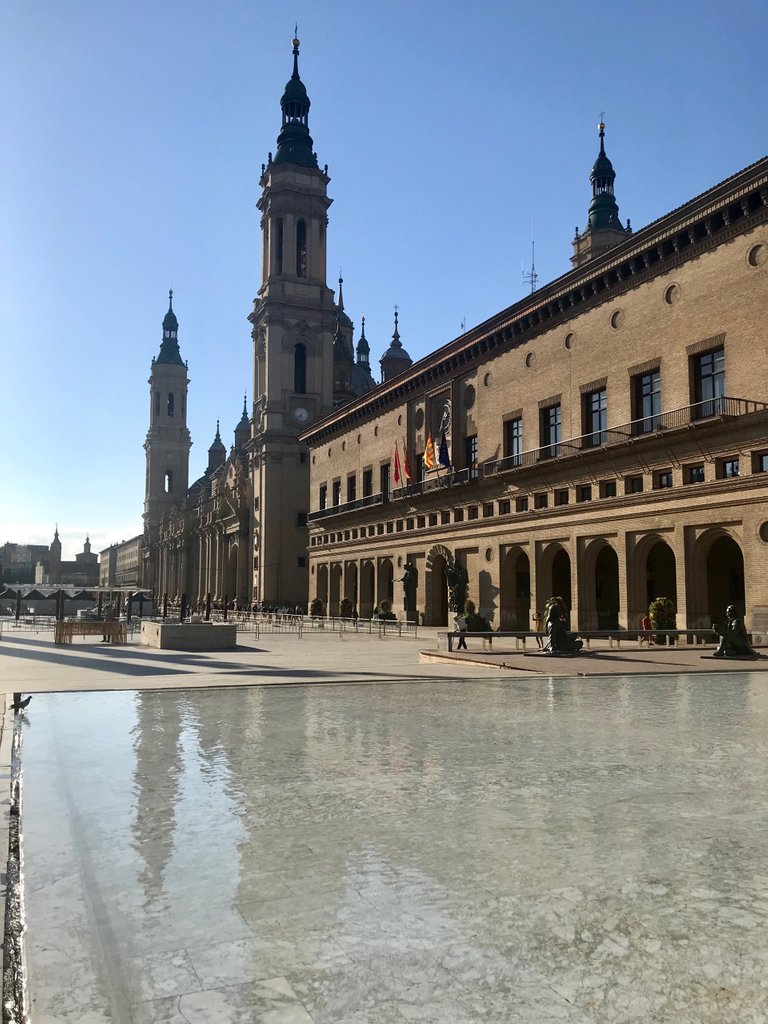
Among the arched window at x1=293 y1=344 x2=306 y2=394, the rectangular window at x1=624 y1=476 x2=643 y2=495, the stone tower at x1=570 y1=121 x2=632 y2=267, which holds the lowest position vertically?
the rectangular window at x1=624 y1=476 x2=643 y2=495

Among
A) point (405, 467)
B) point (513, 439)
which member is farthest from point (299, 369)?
point (513, 439)

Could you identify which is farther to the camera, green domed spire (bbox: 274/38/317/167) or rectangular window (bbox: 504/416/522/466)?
green domed spire (bbox: 274/38/317/167)

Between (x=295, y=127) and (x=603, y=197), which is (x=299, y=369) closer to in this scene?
(x=295, y=127)

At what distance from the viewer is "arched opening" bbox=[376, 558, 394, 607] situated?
59.3m

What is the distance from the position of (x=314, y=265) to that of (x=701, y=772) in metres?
84.0

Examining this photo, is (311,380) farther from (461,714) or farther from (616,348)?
(461,714)

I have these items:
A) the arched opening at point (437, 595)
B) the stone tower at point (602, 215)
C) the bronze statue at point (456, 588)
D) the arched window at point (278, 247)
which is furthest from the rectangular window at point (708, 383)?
the arched window at point (278, 247)

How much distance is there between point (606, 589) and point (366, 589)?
81.7ft

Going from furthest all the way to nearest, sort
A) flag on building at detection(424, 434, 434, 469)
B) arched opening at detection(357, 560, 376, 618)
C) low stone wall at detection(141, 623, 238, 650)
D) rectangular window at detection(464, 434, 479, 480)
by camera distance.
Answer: arched opening at detection(357, 560, 376, 618), flag on building at detection(424, 434, 434, 469), rectangular window at detection(464, 434, 479, 480), low stone wall at detection(141, 623, 238, 650)

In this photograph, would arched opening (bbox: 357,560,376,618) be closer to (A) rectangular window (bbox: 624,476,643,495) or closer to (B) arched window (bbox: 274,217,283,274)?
(A) rectangular window (bbox: 624,476,643,495)

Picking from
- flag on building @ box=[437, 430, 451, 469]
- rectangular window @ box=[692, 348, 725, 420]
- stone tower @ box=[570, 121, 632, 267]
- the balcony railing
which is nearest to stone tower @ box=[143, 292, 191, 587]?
stone tower @ box=[570, 121, 632, 267]

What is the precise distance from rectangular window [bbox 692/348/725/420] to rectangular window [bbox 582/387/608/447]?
5.10m

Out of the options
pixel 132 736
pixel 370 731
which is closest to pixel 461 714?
pixel 370 731

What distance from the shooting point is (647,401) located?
35.9 metres
